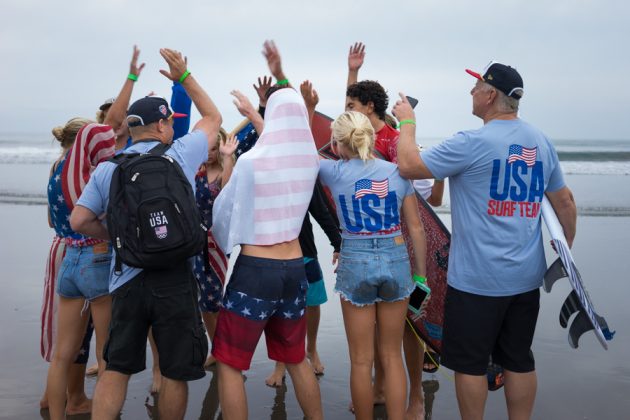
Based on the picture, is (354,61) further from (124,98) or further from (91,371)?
(91,371)

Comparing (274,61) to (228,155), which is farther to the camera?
(228,155)

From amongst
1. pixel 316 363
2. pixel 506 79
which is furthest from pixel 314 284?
pixel 506 79

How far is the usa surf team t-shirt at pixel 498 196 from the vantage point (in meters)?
3.26

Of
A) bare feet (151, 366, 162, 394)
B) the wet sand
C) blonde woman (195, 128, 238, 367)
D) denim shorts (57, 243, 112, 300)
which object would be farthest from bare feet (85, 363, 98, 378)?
denim shorts (57, 243, 112, 300)

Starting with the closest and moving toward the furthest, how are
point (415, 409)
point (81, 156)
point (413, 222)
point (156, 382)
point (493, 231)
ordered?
point (493, 231) < point (413, 222) < point (81, 156) < point (415, 409) < point (156, 382)

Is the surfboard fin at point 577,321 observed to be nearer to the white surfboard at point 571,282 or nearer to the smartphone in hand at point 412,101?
the white surfboard at point 571,282

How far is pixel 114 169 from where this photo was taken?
3191mm

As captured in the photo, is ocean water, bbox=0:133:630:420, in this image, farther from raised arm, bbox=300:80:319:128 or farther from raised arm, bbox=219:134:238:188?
raised arm, bbox=300:80:319:128

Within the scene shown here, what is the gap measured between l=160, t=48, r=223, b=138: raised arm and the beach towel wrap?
0.34 metres

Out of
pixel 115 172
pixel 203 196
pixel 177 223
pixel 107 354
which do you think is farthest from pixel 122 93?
pixel 107 354

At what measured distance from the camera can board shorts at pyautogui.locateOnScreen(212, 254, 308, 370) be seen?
3.27 metres

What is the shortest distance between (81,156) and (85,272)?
2.41ft

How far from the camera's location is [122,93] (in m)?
4.23

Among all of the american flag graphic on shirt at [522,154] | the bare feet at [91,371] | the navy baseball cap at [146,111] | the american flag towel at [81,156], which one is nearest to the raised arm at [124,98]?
the american flag towel at [81,156]
